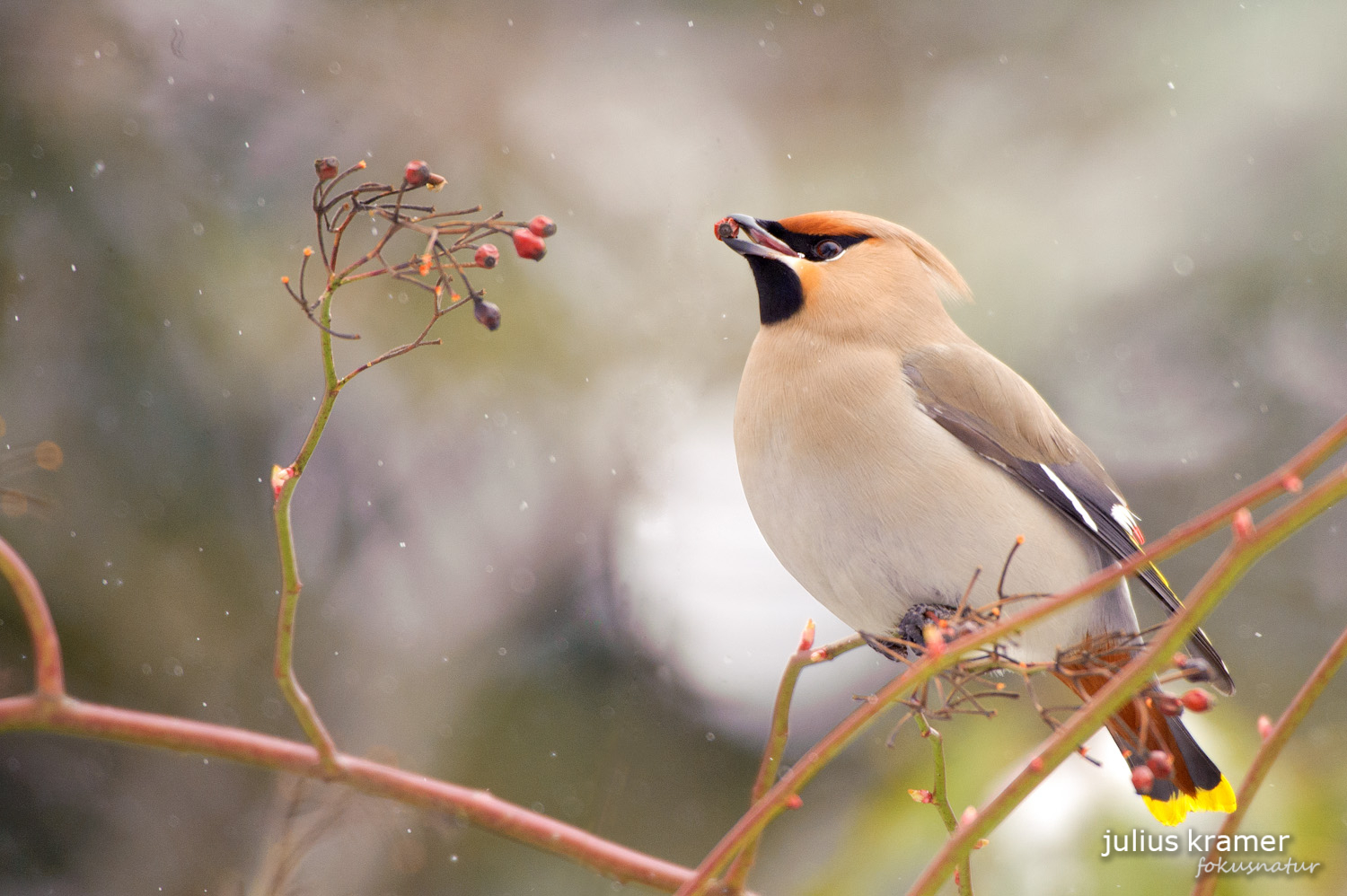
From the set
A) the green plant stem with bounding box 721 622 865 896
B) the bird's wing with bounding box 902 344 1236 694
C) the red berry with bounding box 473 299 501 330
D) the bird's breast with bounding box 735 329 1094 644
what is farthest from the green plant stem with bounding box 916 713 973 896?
the bird's wing with bounding box 902 344 1236 694

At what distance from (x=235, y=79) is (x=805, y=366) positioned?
138 centimetres

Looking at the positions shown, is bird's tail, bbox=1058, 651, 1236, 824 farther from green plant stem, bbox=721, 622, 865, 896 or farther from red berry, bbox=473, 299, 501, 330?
red berry, bbox=473, 299, 501, 330

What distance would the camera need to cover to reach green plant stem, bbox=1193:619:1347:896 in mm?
675

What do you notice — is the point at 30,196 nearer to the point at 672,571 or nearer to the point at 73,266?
the point at 73,266

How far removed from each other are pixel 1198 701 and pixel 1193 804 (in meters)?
0.71

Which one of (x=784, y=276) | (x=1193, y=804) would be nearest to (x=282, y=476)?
(x=784, y=276)

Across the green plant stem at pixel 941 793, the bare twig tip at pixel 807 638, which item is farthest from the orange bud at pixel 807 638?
the green plant stem at pixel 941 793

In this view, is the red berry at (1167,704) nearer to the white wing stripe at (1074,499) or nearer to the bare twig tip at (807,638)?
the bare twig tip at (807,638)

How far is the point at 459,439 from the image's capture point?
7.37ft

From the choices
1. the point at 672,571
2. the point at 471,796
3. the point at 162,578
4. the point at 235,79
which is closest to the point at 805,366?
the point at 471,796

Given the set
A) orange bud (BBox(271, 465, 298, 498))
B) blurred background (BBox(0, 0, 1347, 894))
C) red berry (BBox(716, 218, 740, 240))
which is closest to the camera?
orange bud (BBox(271, 465, 298, 498))

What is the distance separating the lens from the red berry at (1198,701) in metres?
0.77

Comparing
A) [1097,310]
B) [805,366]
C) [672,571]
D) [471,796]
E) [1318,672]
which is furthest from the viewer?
[1097,310]

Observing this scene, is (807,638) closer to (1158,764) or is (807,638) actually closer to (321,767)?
(1158,764)
